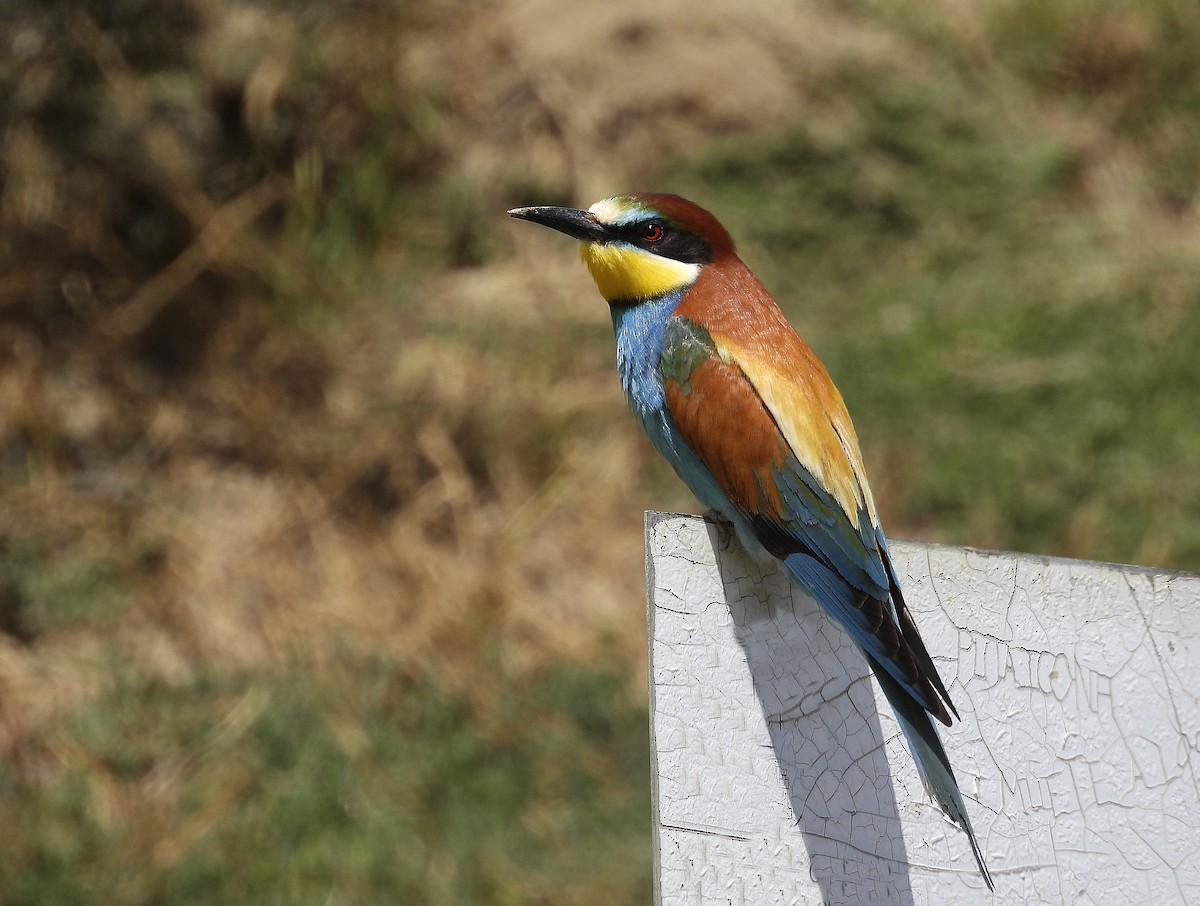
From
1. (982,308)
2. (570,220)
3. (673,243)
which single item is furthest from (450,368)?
(673,243)

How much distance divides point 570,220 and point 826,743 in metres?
1.36

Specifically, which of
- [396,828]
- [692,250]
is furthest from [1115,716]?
[396,828]

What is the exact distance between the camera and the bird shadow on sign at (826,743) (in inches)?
63.9

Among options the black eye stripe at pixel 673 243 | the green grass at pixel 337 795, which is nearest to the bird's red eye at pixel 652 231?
the black eye stripe at pixel 673 243

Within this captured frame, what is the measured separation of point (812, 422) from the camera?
231cm

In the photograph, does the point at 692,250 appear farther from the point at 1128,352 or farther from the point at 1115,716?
the point at 1128,352

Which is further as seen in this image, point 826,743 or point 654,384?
point 654,384

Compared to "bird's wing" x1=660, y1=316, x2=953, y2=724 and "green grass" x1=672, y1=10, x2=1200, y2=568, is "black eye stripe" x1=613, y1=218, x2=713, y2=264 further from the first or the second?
"green grass" x1=672, y1=10, x2=1200, y2=568

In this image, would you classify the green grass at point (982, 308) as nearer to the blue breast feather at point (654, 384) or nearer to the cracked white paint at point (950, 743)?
the blue breast feather at point (654, 384)

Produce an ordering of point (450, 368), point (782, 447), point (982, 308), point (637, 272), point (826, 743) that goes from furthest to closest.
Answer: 1. point (982, 308)
2. point (450, 368)
3. point (637, 272)
4. point (782, 447)
5. point (826, 743)

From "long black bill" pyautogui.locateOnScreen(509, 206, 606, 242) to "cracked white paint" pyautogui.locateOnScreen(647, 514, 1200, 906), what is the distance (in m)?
1.04

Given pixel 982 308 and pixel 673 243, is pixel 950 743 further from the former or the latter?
pixel 982 308

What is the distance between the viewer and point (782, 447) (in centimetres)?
230

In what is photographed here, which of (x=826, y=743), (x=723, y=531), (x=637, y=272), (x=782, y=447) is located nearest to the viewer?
(x=826, y=743)
